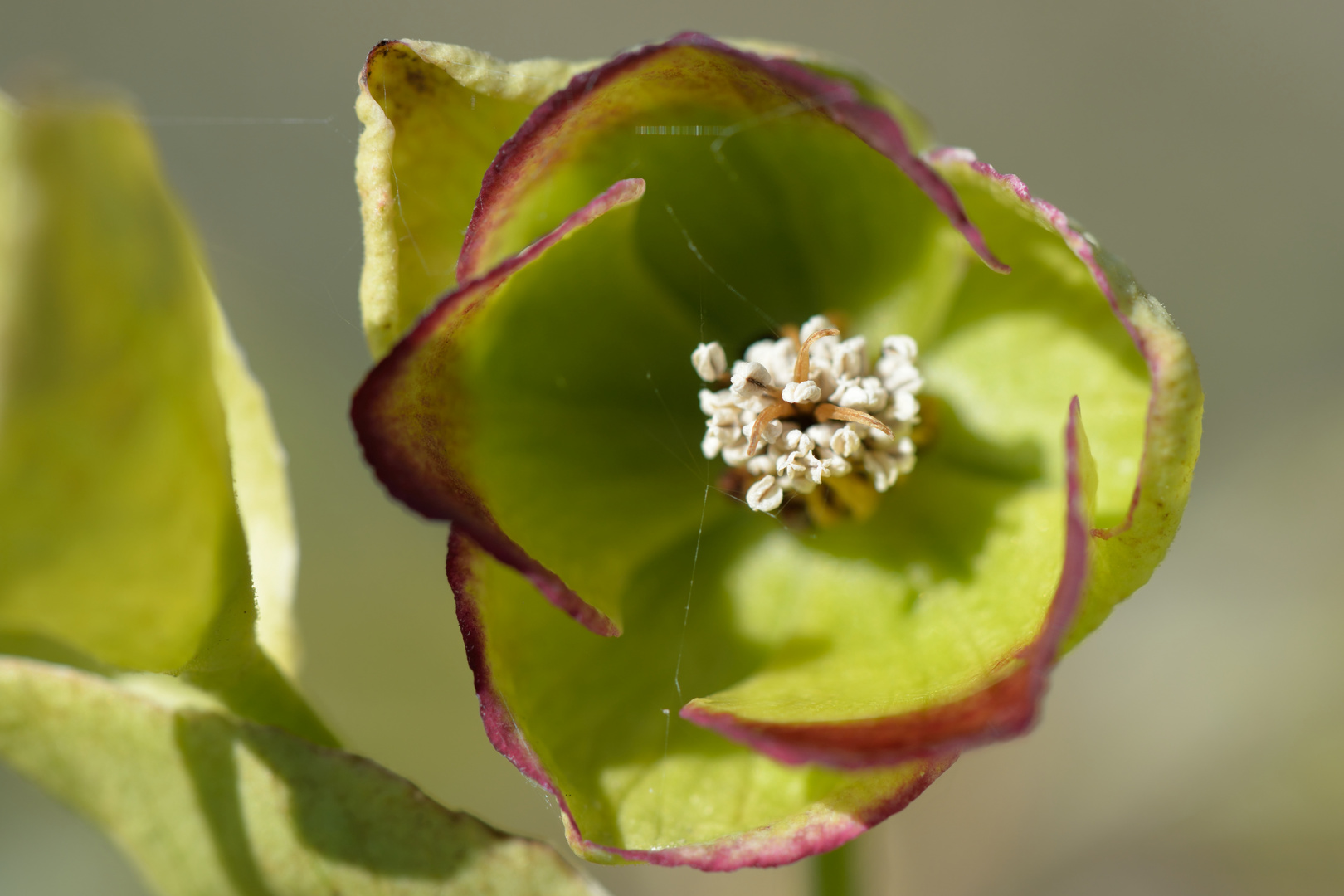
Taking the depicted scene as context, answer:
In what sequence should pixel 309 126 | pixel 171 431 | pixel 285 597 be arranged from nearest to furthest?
pixel 171 431 → pixel 285 597 → pixel 309 126

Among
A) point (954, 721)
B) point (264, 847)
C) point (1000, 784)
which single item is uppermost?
point (954, 721)

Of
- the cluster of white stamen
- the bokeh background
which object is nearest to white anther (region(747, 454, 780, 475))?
the cluster of white stamen

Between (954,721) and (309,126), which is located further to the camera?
(309,126)

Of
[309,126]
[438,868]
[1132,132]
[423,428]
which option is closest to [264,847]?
[438,868]

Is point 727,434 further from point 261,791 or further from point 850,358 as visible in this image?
point 261,791

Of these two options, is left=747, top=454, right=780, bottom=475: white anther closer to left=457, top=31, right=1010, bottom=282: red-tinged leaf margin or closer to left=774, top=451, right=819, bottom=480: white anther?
left=774, top=451, right=819, bottom=480: white anther

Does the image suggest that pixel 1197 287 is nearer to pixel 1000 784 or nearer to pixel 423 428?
pixel 1000 784

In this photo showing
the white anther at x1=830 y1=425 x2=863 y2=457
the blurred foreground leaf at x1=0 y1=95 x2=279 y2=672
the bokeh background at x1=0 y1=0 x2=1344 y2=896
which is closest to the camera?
the blurred foreground leaf at x1=0 y1=95 x2=279 y2=672
